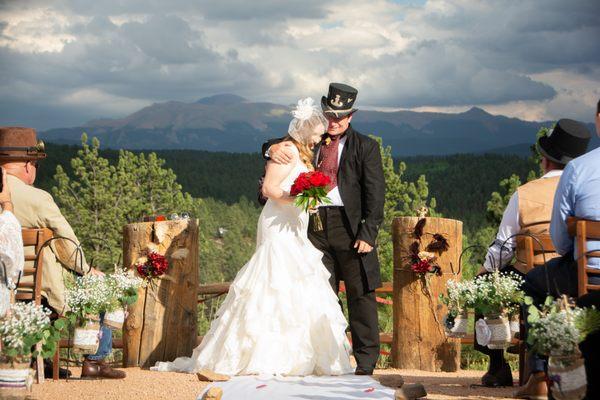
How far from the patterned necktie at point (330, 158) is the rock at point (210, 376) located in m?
1.89

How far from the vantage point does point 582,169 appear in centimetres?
540

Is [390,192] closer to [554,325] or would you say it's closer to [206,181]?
[554,325]

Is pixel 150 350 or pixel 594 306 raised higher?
pixel 594 306

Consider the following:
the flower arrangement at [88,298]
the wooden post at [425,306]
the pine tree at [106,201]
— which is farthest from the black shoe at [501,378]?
the pine tree at [106,201]

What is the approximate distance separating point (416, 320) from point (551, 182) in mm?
2397

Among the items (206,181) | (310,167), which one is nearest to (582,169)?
(310,167)

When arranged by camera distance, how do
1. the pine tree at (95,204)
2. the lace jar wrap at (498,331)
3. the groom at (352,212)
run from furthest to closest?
the pine tree at (95,204) < the groom at (352,212) < the lace jar wrap at (498,331)

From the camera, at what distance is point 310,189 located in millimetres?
7152

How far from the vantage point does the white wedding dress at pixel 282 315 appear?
7277mm

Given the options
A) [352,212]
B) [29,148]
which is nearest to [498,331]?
[352,212]

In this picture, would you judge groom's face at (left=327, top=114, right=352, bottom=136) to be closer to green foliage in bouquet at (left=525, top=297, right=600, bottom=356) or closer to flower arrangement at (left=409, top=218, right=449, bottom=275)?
flower arrangement at (left=409, top=218, right=449, bottom=275)

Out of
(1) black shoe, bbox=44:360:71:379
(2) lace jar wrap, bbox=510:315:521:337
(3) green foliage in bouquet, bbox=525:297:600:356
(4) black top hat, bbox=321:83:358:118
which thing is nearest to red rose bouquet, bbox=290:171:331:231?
(4) black top hat, bbox=321:83:358:118

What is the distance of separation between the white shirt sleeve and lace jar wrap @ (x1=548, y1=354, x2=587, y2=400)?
6.54ft

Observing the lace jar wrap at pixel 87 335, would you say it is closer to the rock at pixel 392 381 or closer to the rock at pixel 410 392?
the rock at pixel 392 381
